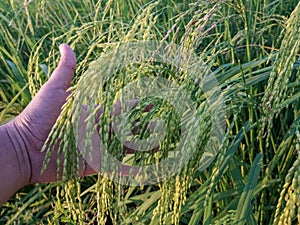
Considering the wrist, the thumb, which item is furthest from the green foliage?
the wrist

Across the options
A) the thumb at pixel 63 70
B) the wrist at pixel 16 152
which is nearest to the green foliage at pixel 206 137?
the thumb at pixel 63 70

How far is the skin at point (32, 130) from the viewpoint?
5.19 feet

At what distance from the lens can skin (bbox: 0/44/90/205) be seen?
1582 mm

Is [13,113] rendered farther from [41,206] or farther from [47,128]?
[47,128]

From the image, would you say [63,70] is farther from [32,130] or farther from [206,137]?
[206,137]

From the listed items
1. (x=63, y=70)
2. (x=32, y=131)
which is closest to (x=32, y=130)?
(x=32, y=131)

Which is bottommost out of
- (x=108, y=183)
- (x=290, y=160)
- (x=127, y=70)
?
(x=290, y=160)

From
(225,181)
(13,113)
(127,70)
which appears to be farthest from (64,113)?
(13,113)

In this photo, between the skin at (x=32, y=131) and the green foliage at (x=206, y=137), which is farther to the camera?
the skin at (x=32, y=131)

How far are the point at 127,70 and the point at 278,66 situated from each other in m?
0.35

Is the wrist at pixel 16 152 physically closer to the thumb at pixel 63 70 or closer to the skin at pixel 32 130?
the skin at pixel 32 130

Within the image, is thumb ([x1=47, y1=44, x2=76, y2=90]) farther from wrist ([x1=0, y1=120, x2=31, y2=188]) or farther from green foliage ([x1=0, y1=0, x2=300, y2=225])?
wrist ([x1=0, y1=120, x2=31, y2=188])

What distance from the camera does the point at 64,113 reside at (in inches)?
43.8

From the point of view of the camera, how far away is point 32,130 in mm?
1598
